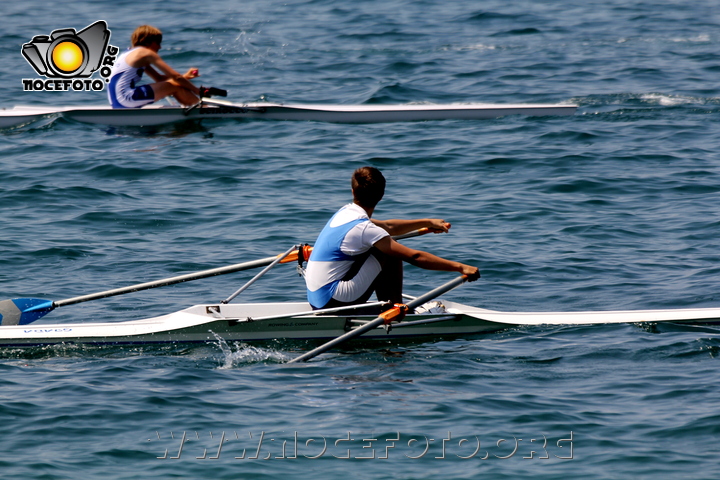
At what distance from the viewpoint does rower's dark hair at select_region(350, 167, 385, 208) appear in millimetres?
6844

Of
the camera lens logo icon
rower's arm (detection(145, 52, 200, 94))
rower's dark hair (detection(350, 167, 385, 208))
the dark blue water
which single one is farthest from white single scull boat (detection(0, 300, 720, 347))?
the camera lens logo icon

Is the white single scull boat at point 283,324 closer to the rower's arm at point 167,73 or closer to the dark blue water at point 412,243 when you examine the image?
the dark blue water at point 412,243

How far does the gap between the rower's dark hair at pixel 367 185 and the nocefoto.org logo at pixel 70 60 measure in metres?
12.0

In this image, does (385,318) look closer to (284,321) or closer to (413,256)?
(413,256)

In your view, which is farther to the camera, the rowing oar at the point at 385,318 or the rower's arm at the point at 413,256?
the rower's arm at the point at 413,256

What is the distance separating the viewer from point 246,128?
14.5 metres

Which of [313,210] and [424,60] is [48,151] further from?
[424,60]

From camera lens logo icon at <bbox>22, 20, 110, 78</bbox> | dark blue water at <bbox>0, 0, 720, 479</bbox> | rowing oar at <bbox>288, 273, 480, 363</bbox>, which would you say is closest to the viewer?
dark blue water at <bbox>0, 0, 720, 479</bbox>

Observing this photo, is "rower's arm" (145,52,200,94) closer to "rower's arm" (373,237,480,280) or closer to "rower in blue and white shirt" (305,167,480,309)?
"rower in blue and white shirt" (305,167,480,309)

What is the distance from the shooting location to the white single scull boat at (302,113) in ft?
47.3

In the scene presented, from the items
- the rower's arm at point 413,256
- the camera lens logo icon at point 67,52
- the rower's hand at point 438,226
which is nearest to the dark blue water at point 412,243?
the camera lens logo icon at point 67,52

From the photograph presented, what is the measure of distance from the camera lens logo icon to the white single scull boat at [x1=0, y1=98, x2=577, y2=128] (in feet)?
11.2

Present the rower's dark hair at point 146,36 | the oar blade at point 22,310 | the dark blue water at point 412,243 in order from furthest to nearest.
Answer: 1. the rower's dark hair at point 146,36
2. the oar blade at point 22,310
3. the dark blue water at point 412,243

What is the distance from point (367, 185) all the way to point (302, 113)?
8.12m
